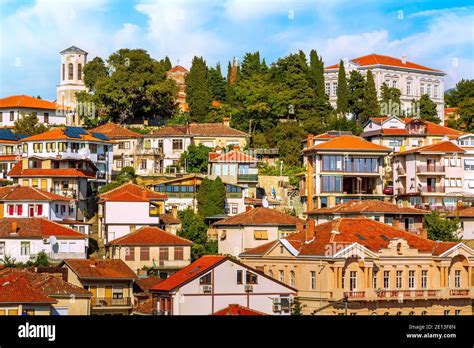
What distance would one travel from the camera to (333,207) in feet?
190

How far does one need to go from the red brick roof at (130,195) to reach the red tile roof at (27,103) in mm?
25981

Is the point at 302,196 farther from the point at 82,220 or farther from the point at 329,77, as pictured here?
the point at 329,77

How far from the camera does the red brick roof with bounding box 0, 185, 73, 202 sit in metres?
55.3

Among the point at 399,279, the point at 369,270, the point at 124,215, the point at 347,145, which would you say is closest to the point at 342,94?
the point at 347,145

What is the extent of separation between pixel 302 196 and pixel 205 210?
289 inches

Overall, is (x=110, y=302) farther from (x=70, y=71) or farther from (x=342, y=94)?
(x=70, y=71)

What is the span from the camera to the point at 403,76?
96250 mm

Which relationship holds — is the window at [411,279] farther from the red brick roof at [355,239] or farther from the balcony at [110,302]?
the balcony at [110,302]

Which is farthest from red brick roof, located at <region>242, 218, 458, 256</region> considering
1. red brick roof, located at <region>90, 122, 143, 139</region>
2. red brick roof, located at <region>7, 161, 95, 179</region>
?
red brick roof, located at <region>90, 122, 143, 139</region>

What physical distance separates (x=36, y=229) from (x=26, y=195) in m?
4.97

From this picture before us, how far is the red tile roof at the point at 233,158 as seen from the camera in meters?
63.2

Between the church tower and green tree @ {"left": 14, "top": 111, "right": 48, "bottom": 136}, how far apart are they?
8.56 m

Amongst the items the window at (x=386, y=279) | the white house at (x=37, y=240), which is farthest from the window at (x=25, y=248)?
the window at (x=386, y=279)

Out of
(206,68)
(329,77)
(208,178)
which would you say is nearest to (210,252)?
(208,178)
